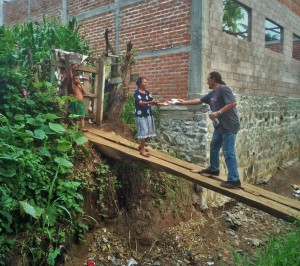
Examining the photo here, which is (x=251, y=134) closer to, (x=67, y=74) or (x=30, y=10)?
(x=67, y=74)

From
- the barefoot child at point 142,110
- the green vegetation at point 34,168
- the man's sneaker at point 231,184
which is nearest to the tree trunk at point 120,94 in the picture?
the green vegetation at point 34,168

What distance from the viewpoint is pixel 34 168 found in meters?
4.07

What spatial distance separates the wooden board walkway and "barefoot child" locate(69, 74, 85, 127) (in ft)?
0.99

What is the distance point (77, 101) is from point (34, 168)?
2.04 metres

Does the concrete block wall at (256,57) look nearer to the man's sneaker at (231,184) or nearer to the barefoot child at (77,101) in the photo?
the barefoot child at (77,101)

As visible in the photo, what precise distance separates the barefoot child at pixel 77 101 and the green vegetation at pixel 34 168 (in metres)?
0.35

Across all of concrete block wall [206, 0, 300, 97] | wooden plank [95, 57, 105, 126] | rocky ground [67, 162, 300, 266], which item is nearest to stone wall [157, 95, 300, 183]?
concrete block wall [206, 0, 300, 97]

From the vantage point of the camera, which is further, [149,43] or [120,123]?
[149,43]

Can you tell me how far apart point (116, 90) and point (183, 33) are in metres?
1.84

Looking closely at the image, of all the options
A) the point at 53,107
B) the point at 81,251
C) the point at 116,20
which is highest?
the point at 116,20

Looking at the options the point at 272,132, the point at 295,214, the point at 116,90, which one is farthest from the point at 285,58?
the point at 295,214

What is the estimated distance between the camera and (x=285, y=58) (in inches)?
383

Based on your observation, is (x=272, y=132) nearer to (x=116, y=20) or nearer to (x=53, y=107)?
(x=116, y=20)

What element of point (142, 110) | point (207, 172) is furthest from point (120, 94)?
point (207, 172)
